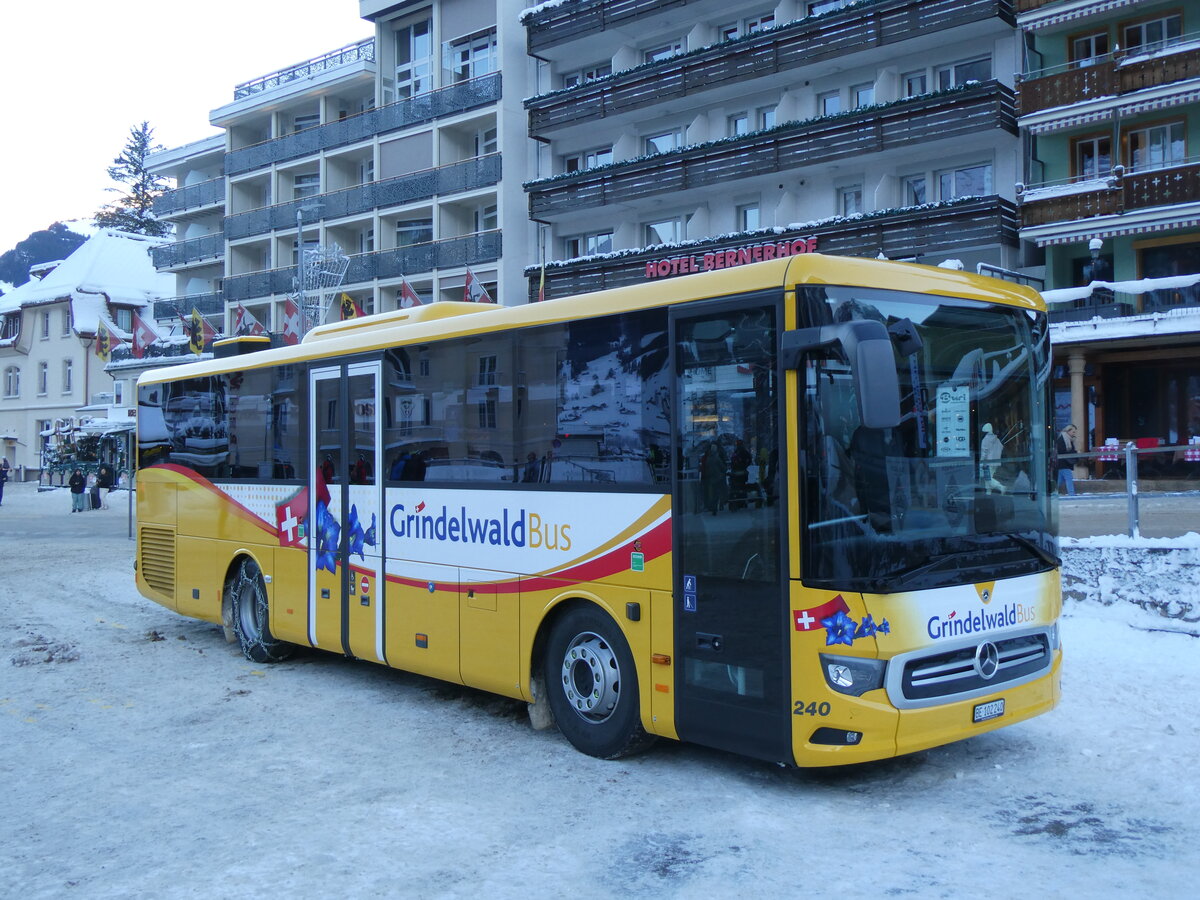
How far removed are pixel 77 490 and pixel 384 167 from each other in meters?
16.9

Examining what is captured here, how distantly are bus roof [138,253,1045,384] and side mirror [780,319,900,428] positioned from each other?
48 cm

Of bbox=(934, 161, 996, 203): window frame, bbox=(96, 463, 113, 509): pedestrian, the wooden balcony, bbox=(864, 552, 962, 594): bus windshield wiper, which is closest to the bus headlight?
bbox=(864, 552, 962, 594): bus windshield wiper

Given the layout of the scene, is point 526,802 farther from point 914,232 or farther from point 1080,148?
point 1080,148

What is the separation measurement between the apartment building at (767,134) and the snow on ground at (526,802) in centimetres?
1840

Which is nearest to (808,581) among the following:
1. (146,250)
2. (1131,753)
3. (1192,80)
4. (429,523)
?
(1131,753)

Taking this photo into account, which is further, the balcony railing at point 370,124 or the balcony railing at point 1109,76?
the balcony railing at point 370,124

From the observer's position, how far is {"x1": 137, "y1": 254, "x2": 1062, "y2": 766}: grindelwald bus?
616 centimetres

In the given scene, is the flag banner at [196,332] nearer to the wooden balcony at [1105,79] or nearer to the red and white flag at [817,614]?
the wooden balcony at [1105,79]

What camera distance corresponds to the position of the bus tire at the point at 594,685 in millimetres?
7242

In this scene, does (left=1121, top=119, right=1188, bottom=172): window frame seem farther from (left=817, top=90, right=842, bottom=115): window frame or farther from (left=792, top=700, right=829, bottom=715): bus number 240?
(left=792, top=700, right=829, bottom=715): bus number 240

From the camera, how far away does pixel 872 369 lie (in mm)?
5781

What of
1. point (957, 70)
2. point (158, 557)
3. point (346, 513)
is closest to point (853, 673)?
point (346, 513)

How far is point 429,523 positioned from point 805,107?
86.5ft

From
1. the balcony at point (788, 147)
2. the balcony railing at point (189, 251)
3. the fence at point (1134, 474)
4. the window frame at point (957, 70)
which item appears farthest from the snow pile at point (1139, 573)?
the balcony railing at point (189, 251)
